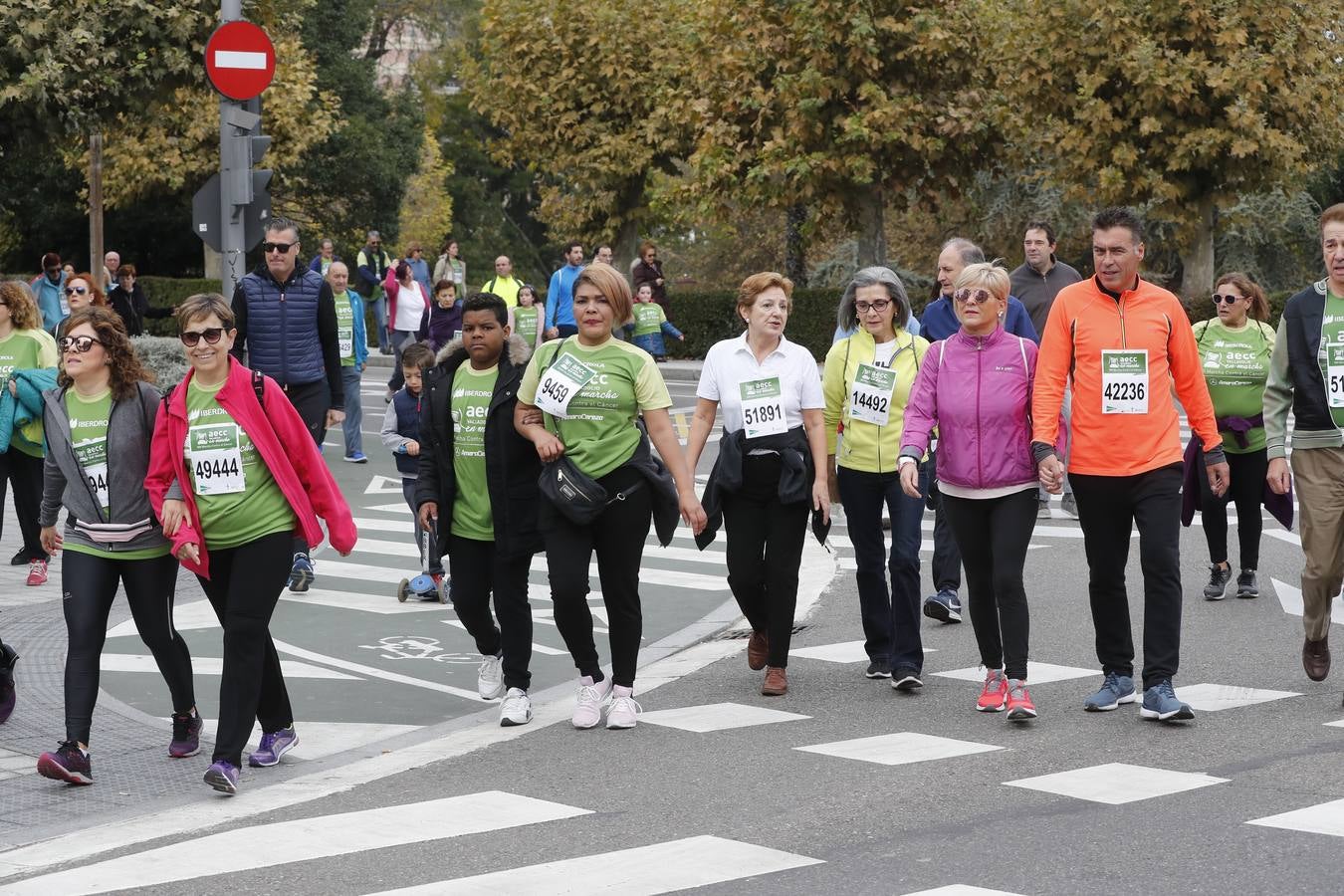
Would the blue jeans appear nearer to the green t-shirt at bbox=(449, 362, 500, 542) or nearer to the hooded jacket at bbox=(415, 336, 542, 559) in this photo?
the hooded jacket at bbox=(415, 336, 542, 559)

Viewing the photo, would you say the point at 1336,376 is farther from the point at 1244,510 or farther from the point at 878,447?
the point at 1244,510

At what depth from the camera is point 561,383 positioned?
25.1 feet

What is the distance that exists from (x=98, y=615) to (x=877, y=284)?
138 inches

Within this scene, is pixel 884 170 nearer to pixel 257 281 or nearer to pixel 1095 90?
pixel 1095 90

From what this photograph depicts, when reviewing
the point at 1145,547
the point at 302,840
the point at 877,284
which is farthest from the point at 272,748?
the point at 1145,547

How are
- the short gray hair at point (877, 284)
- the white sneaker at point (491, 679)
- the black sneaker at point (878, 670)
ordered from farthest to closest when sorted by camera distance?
1. the black sneaker at point (878, 670)
2. the short gray hair at point (877, 284)
3. the white sneaker at point (491, 679)

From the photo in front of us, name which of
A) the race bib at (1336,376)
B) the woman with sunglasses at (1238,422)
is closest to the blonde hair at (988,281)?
the race bib at (1336,376)

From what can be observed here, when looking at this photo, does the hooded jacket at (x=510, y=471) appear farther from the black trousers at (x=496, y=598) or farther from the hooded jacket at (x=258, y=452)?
the hooded jacket at (x=258, y=452)

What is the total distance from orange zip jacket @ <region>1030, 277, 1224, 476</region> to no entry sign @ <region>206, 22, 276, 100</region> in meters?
7.13

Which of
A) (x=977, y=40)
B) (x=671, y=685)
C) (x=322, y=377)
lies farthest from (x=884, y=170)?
(x=671, y=685)

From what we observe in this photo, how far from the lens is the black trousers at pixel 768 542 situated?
27.3 feet

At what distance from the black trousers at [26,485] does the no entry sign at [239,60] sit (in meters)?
3.06

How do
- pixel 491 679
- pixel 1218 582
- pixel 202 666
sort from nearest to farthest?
pixel 491 679, pixel 202 666, pixel 1218 582

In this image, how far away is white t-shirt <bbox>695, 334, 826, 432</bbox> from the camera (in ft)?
27.3
